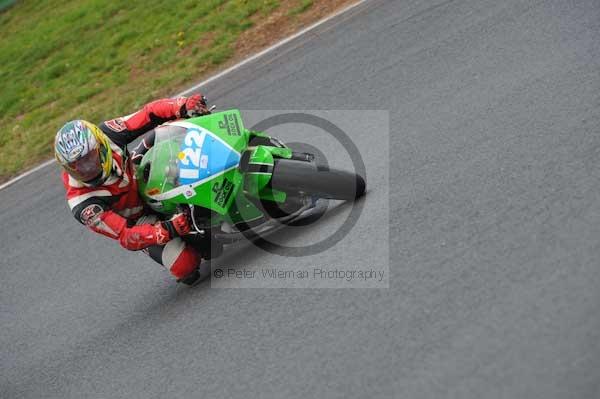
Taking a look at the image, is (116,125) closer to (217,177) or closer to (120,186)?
(120,186)

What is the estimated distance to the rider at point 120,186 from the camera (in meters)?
5.19

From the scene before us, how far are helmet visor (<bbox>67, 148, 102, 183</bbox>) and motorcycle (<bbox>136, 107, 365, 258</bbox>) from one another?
406mm

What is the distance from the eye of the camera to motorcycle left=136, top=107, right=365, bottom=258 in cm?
514

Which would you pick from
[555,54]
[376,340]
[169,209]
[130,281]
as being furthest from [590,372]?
[130,281]

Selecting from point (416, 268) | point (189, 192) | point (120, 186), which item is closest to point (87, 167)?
point (120, 186)

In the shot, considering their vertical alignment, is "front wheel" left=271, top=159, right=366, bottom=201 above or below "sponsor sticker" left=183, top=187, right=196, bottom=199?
below

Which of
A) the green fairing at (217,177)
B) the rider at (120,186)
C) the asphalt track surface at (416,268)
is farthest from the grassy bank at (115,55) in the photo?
the green fairing at (217,177)

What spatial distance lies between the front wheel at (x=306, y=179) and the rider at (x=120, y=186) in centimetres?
79

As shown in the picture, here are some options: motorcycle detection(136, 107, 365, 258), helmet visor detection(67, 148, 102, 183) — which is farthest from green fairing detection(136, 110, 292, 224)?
helmet visor detection(67, 148, 102, 183)

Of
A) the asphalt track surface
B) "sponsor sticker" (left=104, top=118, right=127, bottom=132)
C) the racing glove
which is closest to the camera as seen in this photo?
the asphalt track surface

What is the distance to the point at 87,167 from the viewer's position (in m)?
5.19

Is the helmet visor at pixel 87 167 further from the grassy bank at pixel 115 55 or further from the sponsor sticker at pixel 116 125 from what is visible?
the grassy bank at pixel 115 55

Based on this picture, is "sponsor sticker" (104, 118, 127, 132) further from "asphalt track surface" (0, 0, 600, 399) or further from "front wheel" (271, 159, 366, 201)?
"front wheel" (271, 159, 366, 201)

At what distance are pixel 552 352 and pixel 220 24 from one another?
8.40m
